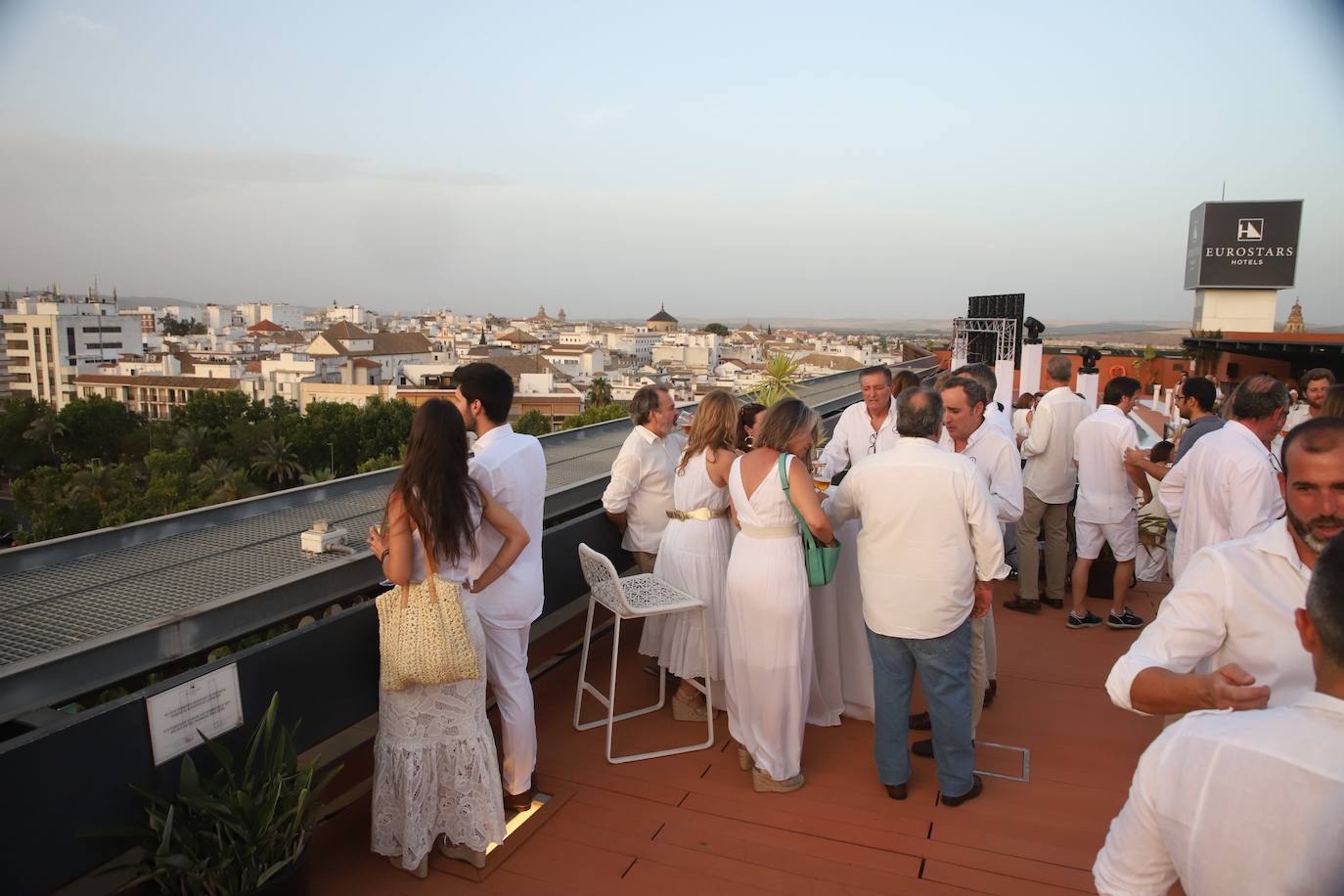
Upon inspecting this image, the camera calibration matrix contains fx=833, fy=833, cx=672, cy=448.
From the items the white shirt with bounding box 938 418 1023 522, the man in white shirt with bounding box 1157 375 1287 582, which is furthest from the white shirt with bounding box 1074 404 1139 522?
the man in white shirt with bounding box 1157 375 1287 582

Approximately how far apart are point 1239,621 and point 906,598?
130 centimetres

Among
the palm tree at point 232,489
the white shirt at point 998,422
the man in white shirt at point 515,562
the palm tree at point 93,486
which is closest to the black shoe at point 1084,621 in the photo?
the white shirt at point 998,422

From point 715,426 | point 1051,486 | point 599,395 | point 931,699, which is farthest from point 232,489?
point 931,699

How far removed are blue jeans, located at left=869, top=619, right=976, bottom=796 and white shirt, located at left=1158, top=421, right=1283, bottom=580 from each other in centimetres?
108

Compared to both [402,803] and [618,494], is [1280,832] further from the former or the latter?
[618,494]

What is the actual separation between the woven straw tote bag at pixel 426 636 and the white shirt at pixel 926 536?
1.39 m

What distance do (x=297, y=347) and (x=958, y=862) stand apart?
109m

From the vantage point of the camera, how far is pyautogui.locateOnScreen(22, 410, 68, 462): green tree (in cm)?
5022

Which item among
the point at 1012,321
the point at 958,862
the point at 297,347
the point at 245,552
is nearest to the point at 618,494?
the point at 245,552

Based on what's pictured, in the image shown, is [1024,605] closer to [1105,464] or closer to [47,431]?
[1105,464]

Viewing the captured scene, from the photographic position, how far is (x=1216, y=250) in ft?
138

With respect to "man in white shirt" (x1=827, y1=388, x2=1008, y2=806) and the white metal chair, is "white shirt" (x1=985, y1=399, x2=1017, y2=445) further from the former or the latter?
the white metal chair

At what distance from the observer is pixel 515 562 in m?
2.76

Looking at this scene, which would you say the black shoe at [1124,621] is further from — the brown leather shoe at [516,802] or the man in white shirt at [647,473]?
the brown leather shoe at [516,802]
